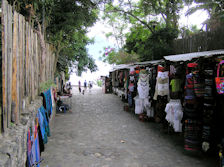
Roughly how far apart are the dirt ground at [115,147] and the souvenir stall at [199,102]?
0.54m

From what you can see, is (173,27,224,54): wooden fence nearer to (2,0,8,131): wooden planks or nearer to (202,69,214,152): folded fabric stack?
(202,69,214,152): folded fabric stack

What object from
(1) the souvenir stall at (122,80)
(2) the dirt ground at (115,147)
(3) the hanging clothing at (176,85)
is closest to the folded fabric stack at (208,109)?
(2) the dirt ground at (115,147)

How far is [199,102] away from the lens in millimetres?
4461

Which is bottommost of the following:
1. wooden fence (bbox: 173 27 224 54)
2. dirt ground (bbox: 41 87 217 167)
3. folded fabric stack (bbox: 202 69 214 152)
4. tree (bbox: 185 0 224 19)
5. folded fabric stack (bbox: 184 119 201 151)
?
dirt ground (bbox: 41 87 217 167)

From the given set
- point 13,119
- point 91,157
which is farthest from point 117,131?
point 13,119

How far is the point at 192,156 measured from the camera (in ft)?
15.0

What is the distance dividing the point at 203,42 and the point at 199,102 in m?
5.58

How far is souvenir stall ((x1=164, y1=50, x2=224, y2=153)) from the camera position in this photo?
13.2ft

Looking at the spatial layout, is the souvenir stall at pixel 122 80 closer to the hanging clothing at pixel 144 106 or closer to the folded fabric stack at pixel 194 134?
the hanging clothing at pixel 144 106

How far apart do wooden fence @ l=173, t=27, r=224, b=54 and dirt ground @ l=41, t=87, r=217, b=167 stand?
445 centimetres

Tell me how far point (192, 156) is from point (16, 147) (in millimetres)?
4103

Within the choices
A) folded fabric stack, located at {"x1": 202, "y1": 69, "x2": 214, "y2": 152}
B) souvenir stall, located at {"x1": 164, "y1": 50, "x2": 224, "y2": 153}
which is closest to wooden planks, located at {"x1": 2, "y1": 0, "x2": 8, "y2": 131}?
souvenir stall, located at {"x1": 164, "y1": 50, "x2": 224, "y2": 153}

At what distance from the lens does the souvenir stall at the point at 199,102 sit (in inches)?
158

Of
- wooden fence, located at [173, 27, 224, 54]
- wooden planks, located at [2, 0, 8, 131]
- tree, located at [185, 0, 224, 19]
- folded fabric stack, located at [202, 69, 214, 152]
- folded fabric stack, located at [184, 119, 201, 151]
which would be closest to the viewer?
wooden planks, located at [2, 0, 8, 131]
